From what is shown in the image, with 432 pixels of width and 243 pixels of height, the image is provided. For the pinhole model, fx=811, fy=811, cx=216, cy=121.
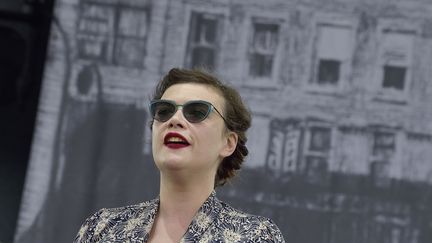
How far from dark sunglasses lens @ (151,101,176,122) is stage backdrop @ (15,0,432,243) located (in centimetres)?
197

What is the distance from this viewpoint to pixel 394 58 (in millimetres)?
3561

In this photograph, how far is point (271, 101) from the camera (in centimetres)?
356

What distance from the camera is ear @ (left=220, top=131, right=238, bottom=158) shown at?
61.7 inches

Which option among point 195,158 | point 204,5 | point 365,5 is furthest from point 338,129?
point 195,158

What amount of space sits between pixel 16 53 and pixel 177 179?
2.85 metres

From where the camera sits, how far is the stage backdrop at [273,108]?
351 cm

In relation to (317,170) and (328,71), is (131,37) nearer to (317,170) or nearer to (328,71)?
(328,71)

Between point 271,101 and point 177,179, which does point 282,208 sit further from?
point 177,179

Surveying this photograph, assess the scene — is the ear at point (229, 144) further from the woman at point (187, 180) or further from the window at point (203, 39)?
the window at point (203, 39)

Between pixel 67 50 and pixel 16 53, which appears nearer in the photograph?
pixel 67 50

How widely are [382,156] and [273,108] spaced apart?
1.70ft

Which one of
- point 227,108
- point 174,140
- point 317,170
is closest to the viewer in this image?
point 174,140

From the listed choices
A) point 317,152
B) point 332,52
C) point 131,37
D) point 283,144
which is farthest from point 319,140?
point 131,37

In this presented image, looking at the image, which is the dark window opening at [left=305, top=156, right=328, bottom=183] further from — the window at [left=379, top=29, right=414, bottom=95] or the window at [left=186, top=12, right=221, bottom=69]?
the window at [left=186, top=12, right=221, bottom=69]
